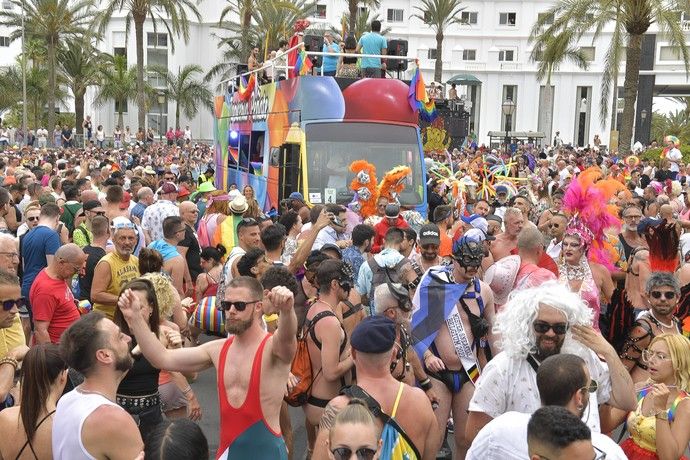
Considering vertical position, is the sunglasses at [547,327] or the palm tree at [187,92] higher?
the palm tree at [187,92]

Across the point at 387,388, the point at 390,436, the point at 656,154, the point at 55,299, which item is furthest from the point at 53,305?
the point at 656,154

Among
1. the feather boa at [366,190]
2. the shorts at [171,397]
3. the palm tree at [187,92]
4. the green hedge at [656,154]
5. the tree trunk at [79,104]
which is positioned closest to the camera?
the shorts at [171,397]

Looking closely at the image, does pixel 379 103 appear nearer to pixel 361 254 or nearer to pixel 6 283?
pixel 361 254

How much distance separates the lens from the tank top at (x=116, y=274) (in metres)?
7.10

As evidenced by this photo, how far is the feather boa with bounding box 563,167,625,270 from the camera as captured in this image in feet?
25.4

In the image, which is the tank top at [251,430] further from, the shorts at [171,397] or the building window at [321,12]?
the building window at [321,12]

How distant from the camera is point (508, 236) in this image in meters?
8.54

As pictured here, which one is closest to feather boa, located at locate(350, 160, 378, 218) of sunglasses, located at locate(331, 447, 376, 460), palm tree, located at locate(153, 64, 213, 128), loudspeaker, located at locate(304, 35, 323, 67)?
loudspeaker, located at locate(304, 35, 323, 67)

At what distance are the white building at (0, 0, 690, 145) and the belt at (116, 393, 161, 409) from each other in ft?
200

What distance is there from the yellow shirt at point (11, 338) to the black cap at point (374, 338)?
2343 millimetres

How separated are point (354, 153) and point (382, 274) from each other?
20.7 feet

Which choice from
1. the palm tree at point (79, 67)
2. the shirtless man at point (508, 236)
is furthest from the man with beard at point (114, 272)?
the palm tree at point (79, 67)

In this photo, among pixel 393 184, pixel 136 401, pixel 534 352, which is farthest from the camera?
pixel 393 184

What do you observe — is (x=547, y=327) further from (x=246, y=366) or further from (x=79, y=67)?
(x=79, y=67)
